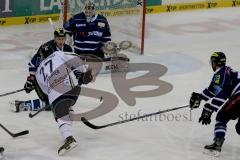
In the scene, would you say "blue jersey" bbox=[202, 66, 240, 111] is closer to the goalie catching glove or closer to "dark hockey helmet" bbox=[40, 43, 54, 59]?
the goalie catching glove

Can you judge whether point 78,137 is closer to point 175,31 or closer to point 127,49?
point 127,49

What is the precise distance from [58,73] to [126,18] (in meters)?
3.80

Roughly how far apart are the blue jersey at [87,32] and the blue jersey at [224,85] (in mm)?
2709

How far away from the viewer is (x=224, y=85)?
589cm

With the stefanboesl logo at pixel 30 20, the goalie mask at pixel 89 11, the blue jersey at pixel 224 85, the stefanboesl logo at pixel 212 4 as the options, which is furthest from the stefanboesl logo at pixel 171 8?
the blue jersey at pixel 224 85

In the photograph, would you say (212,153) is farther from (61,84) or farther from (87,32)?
(87,32)

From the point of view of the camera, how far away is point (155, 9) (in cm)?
1215

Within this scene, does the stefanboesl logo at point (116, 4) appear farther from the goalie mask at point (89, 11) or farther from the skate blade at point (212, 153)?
the skate blade at point (212, 153)

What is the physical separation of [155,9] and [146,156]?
647cm

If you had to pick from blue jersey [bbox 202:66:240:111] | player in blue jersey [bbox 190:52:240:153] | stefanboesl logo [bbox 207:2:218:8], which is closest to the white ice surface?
player in blue jersey [bbox 190:52:240:153]

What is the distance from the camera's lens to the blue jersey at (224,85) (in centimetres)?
588

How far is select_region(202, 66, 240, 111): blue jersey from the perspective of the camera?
→ 232 inches

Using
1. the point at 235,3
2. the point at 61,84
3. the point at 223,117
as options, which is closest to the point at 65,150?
the point at 61,84

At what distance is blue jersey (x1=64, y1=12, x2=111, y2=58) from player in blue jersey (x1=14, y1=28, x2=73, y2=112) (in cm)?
151
